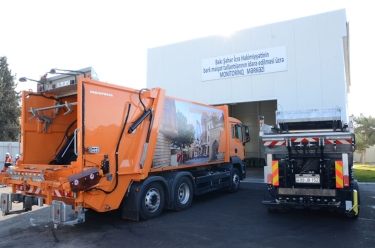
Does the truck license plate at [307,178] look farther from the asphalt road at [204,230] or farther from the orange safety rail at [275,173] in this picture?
the asphalt road at [204,230]

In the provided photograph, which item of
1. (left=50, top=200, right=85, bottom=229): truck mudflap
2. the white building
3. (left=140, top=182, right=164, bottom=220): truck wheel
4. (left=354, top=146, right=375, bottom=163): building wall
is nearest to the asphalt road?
(left=140, top=182, right=164, bottom=220): truck wheel

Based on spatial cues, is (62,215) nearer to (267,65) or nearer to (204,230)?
(204,230)

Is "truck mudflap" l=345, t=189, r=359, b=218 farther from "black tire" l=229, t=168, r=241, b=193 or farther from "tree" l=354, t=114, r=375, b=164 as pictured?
A: "tree" l=354, t=114, r=375, b=164

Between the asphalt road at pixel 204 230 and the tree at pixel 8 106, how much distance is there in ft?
77.2

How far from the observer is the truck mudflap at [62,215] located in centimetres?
552

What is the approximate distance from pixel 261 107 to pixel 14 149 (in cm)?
1859

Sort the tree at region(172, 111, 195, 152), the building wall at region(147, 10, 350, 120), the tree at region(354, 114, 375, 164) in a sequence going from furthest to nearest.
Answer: the tree at region(354, 114, 375, 164), the building wall at region(147, 10, 350, 120), the tree at region(172, 111, 195, 152)

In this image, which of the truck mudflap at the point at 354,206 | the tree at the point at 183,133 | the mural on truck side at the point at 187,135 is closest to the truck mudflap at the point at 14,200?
the mural on truck side at the point at 187,135

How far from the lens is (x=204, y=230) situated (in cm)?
631

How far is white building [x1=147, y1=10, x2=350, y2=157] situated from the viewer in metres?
14.3

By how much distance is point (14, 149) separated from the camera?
1759 cm

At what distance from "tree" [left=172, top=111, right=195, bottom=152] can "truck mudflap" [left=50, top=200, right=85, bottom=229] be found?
3130 millimetres

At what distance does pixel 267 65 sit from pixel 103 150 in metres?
11.8

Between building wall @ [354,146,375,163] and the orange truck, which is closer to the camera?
the orange truck
